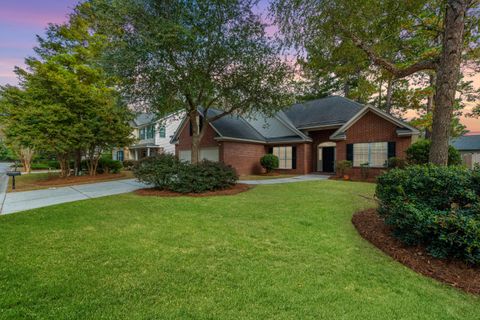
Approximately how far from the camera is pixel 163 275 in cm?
310

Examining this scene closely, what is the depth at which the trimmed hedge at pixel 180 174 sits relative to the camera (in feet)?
30.4

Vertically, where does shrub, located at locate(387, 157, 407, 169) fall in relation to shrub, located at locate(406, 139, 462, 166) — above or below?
below

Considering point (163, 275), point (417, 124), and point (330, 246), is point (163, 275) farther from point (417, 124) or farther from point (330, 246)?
point (417, 124)

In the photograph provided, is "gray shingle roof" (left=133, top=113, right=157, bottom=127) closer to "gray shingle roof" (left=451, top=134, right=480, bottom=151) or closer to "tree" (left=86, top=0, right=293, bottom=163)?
"tree" (left=86, top=0, right=293, bottom=163)

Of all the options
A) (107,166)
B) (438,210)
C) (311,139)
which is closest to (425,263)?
(438,210)

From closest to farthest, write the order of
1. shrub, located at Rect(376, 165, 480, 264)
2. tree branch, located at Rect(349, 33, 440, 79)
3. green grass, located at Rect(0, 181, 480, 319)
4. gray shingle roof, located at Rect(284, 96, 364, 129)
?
green grass, located at Rect(0, 181, 480, 319) → shrub, located at Rect(376, 165, 480, 264) → tree branch, located at Rect(349, 33, 440, 79) → gray shingle roof, located at Rect(284, 96, 364, 129)

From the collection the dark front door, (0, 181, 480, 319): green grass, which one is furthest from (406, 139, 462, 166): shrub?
(0, 181, 480, 319): green grass

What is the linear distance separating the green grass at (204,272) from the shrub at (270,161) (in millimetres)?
12354

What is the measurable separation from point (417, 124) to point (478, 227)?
1715 centimetres

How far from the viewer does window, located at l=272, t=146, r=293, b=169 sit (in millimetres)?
18617

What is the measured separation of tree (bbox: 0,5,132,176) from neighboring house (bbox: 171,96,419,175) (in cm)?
685

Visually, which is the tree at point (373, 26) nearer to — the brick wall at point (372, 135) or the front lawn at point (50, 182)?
the brick wall at point (372, 135)

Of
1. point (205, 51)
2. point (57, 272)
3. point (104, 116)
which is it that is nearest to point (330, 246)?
point (57, 272)

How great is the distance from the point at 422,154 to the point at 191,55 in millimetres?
12320
